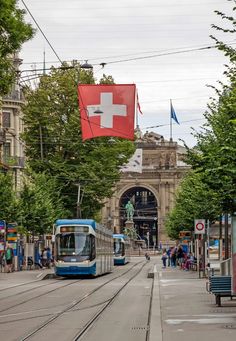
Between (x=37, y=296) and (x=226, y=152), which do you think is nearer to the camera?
(x=226, y=152)

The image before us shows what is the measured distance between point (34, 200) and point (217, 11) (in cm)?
4702

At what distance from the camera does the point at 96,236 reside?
50188 mm

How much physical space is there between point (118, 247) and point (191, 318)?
224 ft

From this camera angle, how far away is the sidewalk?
17.8 meters

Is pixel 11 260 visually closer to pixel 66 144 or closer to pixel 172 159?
pixel 66 144

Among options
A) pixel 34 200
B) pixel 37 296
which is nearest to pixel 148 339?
pixel 37 296

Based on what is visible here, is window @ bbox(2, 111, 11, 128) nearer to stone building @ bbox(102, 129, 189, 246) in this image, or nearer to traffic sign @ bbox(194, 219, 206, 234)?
traffic sign @ bbox(194, 219, 206, 234)

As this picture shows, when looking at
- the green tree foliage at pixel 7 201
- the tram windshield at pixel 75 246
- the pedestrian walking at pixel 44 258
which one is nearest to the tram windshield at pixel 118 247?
the pedestrian walking at pixel 44 258

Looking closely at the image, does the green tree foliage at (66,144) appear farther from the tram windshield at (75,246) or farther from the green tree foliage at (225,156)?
the green tree foliage at (225,156)

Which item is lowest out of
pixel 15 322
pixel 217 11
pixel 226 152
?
pixel 15 322

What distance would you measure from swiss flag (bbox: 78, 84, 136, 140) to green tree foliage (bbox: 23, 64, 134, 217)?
3792 cm

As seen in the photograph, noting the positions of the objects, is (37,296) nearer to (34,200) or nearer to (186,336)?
(186,336)

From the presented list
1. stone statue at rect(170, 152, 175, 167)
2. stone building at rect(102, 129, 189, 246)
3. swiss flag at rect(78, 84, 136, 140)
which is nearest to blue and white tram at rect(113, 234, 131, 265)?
swiss flag at rect(78, 84, 136, 140)

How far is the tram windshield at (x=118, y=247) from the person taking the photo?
89125 millimetres
